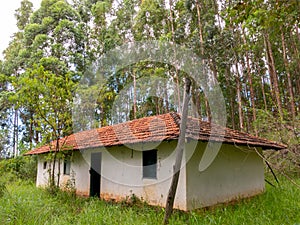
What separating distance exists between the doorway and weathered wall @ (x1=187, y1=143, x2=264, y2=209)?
4.34 m

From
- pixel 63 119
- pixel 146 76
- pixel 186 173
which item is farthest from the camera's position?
pixel 146 76

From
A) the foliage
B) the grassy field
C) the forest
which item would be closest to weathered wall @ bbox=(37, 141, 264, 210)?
the grassy field

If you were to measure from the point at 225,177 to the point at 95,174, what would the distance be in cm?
508

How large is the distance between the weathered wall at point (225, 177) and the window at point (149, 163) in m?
1.23

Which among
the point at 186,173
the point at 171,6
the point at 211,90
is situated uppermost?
the point at 171,6

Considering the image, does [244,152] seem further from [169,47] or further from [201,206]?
[169,47]

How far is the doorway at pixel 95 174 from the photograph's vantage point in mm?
9953

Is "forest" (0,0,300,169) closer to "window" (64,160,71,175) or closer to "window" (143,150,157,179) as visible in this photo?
"window" (64,160,71,175)

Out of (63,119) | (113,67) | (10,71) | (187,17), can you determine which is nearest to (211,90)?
(187,17)

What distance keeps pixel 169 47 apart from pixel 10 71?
42.0 ft

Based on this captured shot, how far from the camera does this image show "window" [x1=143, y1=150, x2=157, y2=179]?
305 inches

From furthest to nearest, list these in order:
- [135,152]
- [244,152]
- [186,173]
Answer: [244,152], [135,152], [186,173]

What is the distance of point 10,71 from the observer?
66.2ft

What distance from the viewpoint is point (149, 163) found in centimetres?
791
